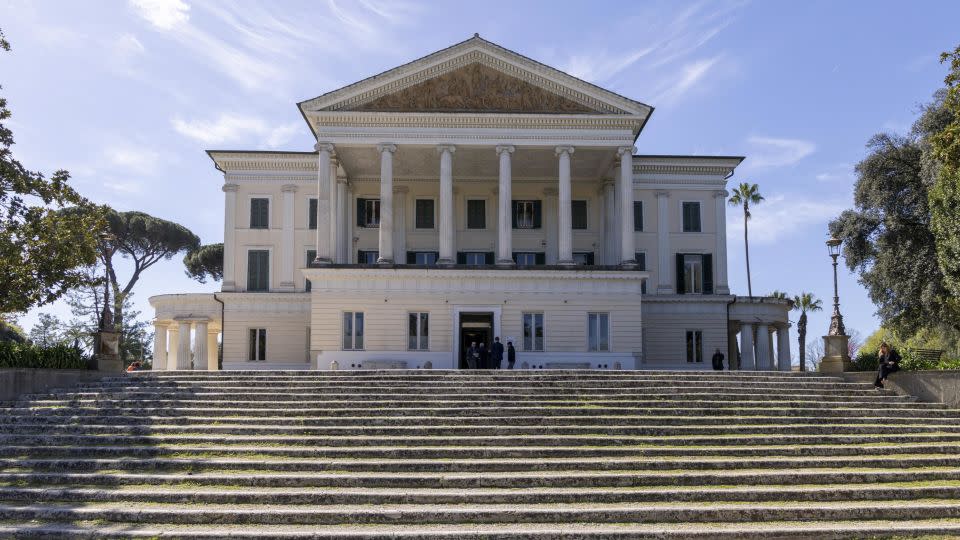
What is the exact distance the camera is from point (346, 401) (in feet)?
66.3

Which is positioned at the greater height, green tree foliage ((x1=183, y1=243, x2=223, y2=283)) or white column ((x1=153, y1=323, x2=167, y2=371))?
green tree foliage ((x1=183, y1=243, x2=223, y2=283))

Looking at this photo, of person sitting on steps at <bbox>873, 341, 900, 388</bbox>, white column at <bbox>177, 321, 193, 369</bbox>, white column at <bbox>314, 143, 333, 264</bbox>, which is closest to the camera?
person sitting on steps at <bbox>873, 341, 900, 388</bbox>

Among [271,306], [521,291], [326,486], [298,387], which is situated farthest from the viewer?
[271,306]

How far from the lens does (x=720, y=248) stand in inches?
1655

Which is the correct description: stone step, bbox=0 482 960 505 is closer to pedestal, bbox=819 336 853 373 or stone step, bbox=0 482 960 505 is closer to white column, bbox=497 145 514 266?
pedestal, bbox=819 336 853 373

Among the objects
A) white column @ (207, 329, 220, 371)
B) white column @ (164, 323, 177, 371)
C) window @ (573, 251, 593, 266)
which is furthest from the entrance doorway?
white column @ (207, 329, 220, 371)

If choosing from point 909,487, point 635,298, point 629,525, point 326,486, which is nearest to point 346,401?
point 326,486

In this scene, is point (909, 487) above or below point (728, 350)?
below

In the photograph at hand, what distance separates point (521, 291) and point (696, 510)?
21.1 m

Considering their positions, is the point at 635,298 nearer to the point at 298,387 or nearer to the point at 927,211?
the point at 927,211

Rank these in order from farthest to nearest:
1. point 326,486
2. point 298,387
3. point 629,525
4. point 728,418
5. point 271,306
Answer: point 271,306 → point 298,387 → point 728,418 → point 326,486 → point 629,525

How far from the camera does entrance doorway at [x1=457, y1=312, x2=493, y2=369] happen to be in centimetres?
3453

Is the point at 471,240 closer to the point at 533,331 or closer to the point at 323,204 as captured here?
the point at 533,331

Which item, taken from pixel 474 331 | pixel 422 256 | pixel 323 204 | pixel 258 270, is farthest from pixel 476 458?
pixel 258 270
